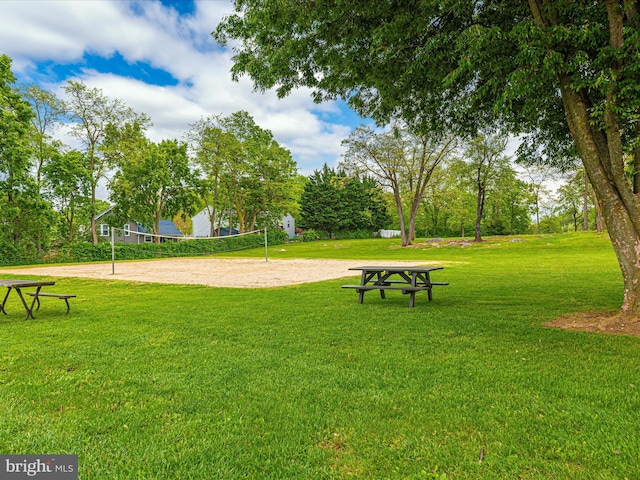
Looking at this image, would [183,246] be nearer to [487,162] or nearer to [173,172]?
[173,172]

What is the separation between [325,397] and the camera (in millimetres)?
3471

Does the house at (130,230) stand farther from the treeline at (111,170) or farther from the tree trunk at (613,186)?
the tree trunk at (613,186)

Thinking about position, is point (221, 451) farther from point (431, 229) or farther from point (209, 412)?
point (431, 229)

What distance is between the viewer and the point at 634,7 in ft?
17.7

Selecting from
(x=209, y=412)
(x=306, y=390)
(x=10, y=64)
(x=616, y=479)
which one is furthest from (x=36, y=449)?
(x=10, y=64)

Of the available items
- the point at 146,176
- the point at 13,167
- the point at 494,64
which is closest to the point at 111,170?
the point at 146,176

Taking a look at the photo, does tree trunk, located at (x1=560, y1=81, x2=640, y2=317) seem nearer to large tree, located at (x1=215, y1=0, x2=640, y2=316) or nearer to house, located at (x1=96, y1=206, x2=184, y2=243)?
large tree, located at (x1=215, y1=0, x2=640, y2=316)

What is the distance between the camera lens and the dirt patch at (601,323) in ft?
18.2

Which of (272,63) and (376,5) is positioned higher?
(376,5)

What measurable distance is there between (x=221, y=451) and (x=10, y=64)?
38.6 meters
